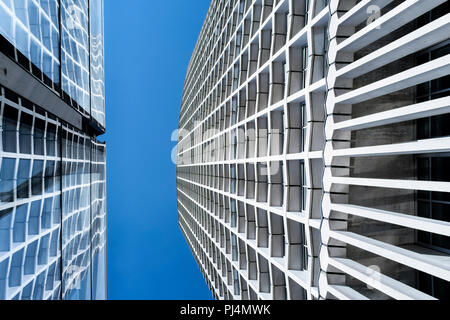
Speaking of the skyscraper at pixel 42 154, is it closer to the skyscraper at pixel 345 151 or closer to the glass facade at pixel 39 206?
the glass facade at pixel 39 206

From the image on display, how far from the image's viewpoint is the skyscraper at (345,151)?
1186cm

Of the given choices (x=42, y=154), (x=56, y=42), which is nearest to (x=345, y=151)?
(x=42, y=154)

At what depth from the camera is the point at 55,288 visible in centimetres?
1249

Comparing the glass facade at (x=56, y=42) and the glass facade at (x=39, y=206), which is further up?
the glass facade at (x=56, y=42)

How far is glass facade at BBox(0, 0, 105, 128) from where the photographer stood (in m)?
9.61

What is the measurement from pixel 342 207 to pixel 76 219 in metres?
12.5

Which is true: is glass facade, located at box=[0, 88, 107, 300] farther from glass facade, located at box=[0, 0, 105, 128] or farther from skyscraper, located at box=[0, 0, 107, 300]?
glass facade, located at box=[0, 0, 105, 128]

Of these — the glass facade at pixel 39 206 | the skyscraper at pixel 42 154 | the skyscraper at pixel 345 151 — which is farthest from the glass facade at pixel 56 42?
the skyscraper at pixel 345 151

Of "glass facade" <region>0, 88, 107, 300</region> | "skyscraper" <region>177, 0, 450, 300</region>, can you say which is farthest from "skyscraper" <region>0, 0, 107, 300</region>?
"skyscraper" <region>177, 0, 450, 300</region>

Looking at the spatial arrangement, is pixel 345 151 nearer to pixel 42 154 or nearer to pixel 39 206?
pixel 42 154

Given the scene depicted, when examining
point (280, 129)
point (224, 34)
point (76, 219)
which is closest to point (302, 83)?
point (280, 129)

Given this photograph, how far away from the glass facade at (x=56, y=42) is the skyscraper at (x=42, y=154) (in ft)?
0.11

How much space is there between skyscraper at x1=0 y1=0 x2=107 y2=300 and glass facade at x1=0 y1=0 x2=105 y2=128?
3cm

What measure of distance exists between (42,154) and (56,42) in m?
5.01
